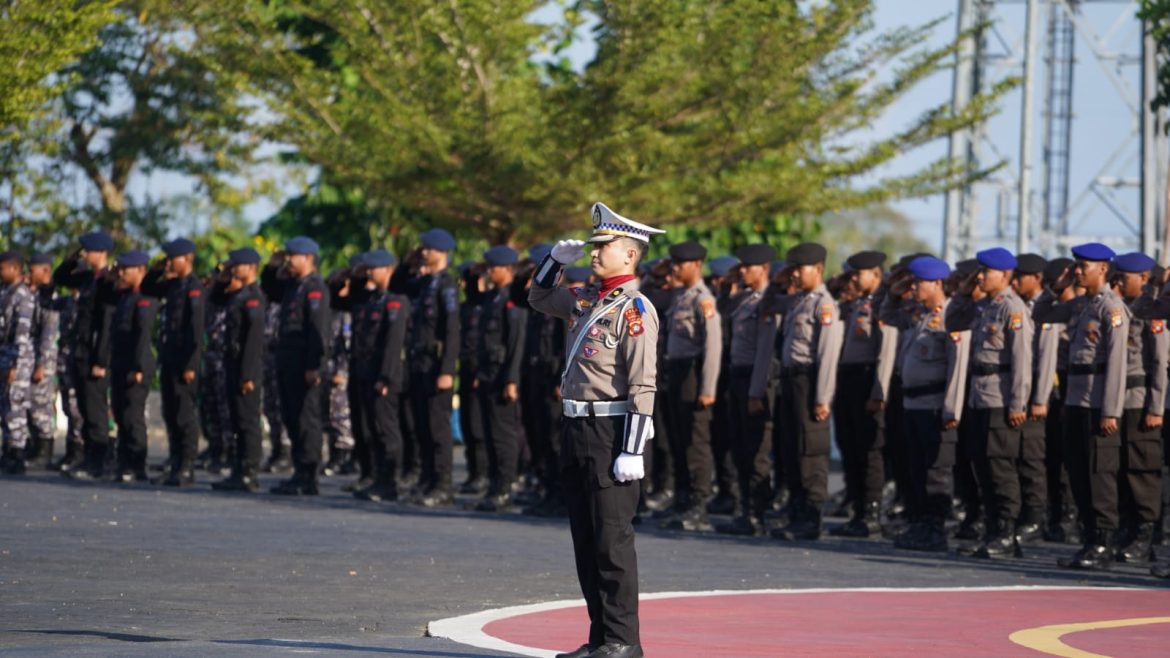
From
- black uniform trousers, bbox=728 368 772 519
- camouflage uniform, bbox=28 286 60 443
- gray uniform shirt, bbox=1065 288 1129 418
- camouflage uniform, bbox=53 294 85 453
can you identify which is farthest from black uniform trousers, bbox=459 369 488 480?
gray uniform shirt, bbox=1065 288 1129 418

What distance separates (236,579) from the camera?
36.3 feet

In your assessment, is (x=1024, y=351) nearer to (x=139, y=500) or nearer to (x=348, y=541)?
(x=348, y=541)

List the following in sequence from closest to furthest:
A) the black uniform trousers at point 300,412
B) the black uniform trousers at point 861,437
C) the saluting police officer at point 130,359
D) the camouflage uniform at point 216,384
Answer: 1. the black uniform trousers at point 861,437
2. the black uniform trousers at point 300,412
3. the saluting police officer at point 130,359
4. the camouflage uniform at point 216,384

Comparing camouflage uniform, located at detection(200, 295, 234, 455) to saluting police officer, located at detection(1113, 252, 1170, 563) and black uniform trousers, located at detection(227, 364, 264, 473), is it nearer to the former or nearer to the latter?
black uniform trousers, located at detection(227, 364, 264, 473)

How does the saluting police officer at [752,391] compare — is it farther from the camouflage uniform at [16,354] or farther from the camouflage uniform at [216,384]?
the camouflage uniform at [16,354]

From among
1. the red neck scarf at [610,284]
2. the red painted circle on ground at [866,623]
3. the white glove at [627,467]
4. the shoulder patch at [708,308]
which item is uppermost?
the shoulder patch at [708,308]

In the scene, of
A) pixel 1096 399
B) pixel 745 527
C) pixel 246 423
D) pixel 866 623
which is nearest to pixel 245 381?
pixel 246 423

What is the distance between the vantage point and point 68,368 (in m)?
19.6

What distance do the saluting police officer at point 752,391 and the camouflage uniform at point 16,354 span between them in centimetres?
695

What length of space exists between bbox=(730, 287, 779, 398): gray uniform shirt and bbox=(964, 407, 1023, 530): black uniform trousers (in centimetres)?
174

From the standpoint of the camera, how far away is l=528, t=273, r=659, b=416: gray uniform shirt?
335 inches

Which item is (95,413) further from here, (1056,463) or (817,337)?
(1056,463)

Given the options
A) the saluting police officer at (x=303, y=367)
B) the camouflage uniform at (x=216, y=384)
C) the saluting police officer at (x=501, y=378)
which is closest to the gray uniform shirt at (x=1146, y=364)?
the saluting police officer at (x=501, y=378)

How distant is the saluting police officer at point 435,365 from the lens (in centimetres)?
1705
